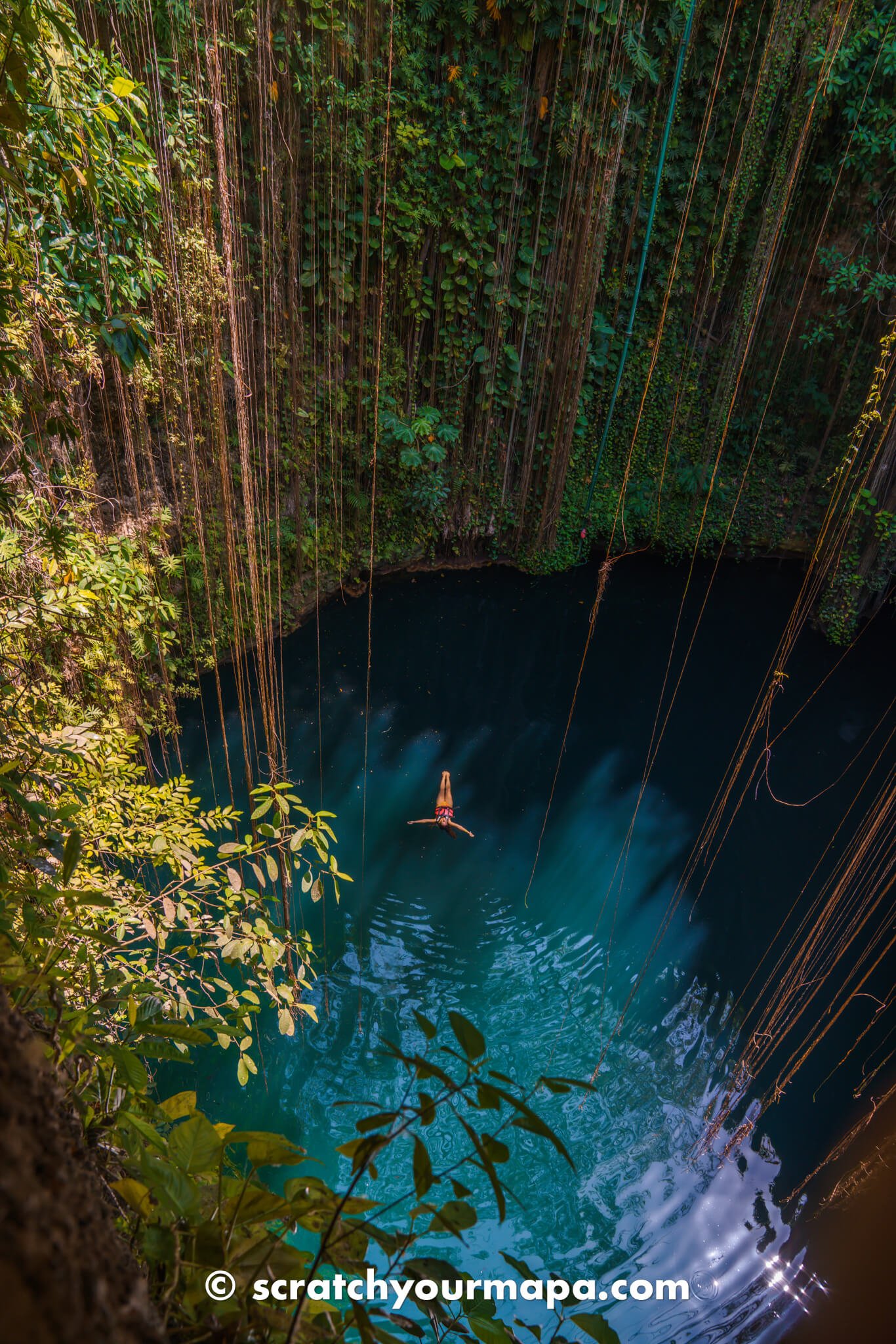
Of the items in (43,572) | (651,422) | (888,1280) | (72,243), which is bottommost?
(888,1280)

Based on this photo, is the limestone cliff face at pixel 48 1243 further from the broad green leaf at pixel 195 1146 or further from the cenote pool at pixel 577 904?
the cenote pool at pixel 577 904

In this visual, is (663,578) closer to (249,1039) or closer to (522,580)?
(522,580)

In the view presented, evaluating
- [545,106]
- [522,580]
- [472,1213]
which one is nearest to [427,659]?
[522,580]

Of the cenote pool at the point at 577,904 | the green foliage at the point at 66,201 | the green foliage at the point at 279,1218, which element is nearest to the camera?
the green foliage at the point at 279,1218

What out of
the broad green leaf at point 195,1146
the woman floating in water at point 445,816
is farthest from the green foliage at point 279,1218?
the woman floating in water at point 445,816

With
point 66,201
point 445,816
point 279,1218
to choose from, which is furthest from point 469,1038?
point 445,816

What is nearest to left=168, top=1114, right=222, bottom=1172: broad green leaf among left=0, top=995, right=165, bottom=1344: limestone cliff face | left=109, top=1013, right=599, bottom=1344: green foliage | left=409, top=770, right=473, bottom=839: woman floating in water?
left=109, top=1013, right=599, bottom=1344: green foliage
